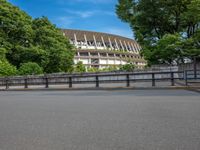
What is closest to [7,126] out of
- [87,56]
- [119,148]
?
[119,148]

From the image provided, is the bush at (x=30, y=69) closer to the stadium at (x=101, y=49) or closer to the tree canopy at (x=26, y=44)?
the tree canopy at (x=26, y=44)

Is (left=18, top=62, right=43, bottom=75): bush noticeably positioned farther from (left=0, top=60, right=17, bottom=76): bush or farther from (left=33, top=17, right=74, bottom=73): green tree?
(left=33, top=17, right=74, bottom=73): green tree

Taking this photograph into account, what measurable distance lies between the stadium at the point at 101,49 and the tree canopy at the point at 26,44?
7236 cm

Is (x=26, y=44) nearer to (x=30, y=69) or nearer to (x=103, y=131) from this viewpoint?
(x=30, y=69)

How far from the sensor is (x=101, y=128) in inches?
258

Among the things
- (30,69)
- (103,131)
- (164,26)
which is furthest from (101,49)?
(103,131)

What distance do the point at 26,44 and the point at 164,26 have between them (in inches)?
986

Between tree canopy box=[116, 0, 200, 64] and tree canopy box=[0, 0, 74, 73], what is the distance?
17738 millimetres

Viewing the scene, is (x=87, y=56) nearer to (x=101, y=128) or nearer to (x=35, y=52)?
(x=35, y=52)

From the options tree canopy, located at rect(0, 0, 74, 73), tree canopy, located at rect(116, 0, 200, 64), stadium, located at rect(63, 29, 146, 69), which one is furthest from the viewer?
stadium, located at rect(63, 29, 146, 69)

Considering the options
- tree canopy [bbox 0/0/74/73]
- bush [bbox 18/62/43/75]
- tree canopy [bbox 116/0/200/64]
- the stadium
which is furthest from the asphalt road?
the stadium

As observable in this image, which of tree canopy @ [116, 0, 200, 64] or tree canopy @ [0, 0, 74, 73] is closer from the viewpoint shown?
tree canopy @ [116, 0, 200, 64]

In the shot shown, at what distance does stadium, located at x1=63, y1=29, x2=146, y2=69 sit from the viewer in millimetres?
134375

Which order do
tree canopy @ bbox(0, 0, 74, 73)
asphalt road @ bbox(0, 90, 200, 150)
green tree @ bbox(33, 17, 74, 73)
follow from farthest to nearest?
green tree @ bbox(33, 17, 74, 73), tree canopy @ bbox(0, 0, 74, 73), asphalt road @ bbox(0, 90, 200, 150)
